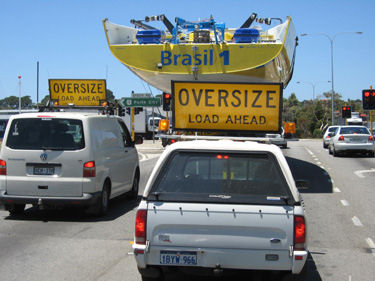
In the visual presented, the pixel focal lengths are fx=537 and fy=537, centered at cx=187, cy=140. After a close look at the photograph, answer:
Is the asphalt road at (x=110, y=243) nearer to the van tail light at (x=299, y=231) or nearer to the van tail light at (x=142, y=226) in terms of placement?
the van tail light at (x=142, y=226)

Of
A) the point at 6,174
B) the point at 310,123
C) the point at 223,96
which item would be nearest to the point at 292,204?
the point at 223,96

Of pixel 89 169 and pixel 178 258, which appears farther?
pixel 89 169

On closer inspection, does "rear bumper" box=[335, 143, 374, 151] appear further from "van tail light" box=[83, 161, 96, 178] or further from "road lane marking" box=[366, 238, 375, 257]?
"van tail light" box=[83, 161, 96, 178]

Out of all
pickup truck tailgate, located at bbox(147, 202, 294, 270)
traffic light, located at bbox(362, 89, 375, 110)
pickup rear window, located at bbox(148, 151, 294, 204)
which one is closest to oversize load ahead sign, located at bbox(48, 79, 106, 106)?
pickup rear window, located at bbox(148, 151, 294, 204)

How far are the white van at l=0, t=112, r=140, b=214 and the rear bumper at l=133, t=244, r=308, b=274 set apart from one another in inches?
184

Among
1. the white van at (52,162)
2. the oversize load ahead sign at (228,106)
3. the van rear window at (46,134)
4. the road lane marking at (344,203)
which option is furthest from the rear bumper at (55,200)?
the road lane marking at (344,203)

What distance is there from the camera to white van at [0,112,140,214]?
30.2 ft

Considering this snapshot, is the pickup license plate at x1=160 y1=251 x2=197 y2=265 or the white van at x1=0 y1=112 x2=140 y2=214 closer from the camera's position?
the pickup license plate at x1=160 y1=251 x2=197 y2=265

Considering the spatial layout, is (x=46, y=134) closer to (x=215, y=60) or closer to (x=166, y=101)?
(x=215, y=60)

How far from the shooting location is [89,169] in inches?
363

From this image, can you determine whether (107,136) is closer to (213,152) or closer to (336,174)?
(213,152)

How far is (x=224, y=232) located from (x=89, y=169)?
Answer: 496 cm

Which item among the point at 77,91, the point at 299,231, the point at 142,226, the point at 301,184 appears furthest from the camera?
the point at 77,91

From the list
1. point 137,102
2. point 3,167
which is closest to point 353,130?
point 137,102
